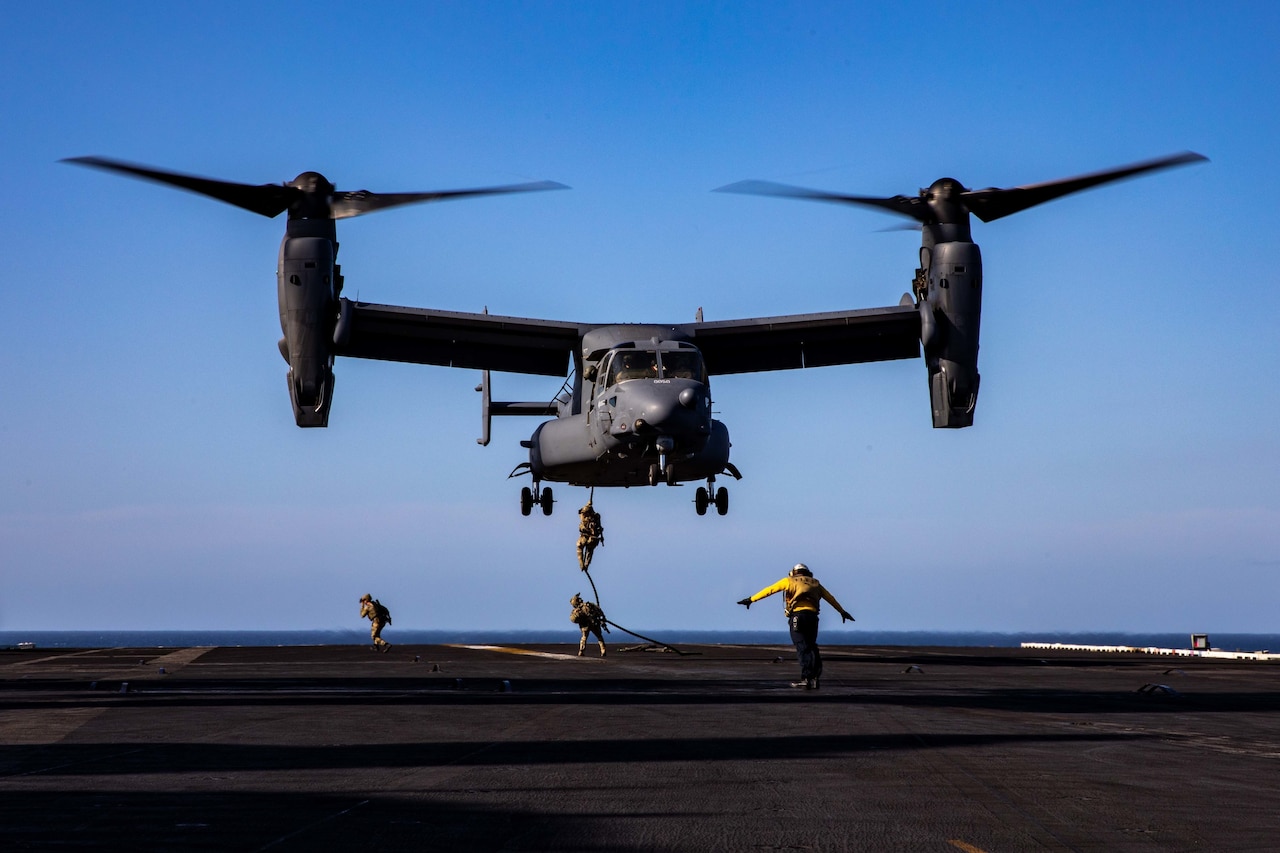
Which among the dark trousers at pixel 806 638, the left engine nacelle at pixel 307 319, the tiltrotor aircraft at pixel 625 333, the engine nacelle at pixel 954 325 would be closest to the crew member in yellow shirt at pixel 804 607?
the dark trousers at pixel 806 638

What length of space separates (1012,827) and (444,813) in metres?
3.61

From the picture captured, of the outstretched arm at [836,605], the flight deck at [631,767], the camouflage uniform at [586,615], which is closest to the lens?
the flight deck at [631,767]

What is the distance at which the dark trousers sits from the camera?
2003cm

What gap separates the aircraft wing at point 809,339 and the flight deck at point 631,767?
43.8 feet

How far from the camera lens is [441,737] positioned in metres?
13.3

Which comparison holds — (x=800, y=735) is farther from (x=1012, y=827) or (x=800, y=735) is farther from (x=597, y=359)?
(x=597, y=359)

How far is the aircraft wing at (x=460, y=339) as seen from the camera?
3269 cm

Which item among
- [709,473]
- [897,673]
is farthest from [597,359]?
[897,673]

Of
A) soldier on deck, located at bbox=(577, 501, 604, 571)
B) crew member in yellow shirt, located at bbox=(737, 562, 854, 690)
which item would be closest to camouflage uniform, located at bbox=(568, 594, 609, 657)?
soldier on deck, located at bbox=(577, 501, 604, 571)

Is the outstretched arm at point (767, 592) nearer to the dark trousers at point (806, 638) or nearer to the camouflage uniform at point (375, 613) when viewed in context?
the dark trousers at point (806, 638)

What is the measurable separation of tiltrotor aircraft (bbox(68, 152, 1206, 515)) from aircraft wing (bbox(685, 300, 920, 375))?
0.26ft

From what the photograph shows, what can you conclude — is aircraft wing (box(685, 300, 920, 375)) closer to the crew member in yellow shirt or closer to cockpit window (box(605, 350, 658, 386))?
cockpit window (box(605, 350, 658, 386))

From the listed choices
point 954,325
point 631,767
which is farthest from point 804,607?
point 954,325

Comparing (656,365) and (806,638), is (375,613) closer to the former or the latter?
(656,365)
